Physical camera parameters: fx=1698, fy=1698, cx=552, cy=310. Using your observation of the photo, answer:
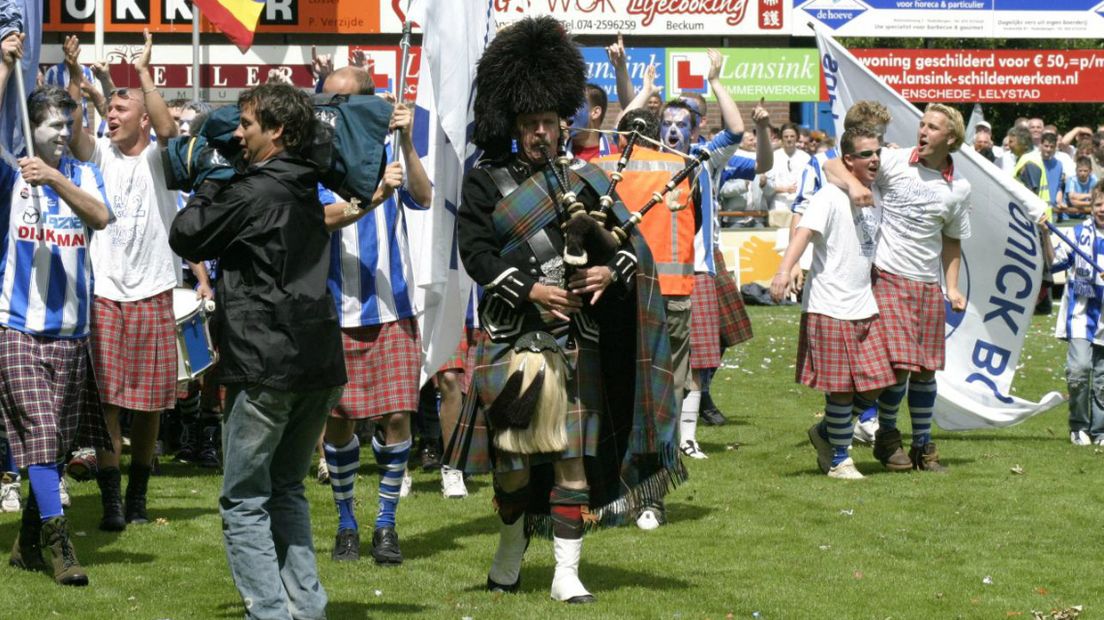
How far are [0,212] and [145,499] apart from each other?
1978mm

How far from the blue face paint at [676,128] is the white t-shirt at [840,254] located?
805 millimetres

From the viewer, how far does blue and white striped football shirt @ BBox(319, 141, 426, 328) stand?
7.48 metres

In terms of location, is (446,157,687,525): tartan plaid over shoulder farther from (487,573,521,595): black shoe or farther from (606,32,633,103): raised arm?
(606,32,633,103): raised arm

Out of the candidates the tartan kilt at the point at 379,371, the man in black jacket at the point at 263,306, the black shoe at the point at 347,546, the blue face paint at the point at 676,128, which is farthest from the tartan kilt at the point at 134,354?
the blue face paint at the point at 676,128

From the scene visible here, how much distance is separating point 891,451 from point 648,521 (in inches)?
94.6

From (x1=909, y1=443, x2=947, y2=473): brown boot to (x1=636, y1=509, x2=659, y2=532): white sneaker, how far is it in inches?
95.1

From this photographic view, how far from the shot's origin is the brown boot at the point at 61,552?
6863mm

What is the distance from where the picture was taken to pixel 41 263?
7.12m

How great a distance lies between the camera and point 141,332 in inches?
327

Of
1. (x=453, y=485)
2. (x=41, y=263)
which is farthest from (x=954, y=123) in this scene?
(x=41, y=263)

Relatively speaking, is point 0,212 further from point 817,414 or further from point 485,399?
point 817,414

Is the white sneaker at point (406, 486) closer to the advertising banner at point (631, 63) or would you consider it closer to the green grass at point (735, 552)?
the green grass at point (735, 552)

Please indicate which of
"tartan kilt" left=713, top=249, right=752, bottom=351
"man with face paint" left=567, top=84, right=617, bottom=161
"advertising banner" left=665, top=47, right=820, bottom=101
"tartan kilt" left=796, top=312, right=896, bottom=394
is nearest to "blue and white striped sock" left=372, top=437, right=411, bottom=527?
"man with face paint" left=567, top=84, right=617, bottom=161

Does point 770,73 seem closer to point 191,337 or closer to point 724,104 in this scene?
point 724,104
